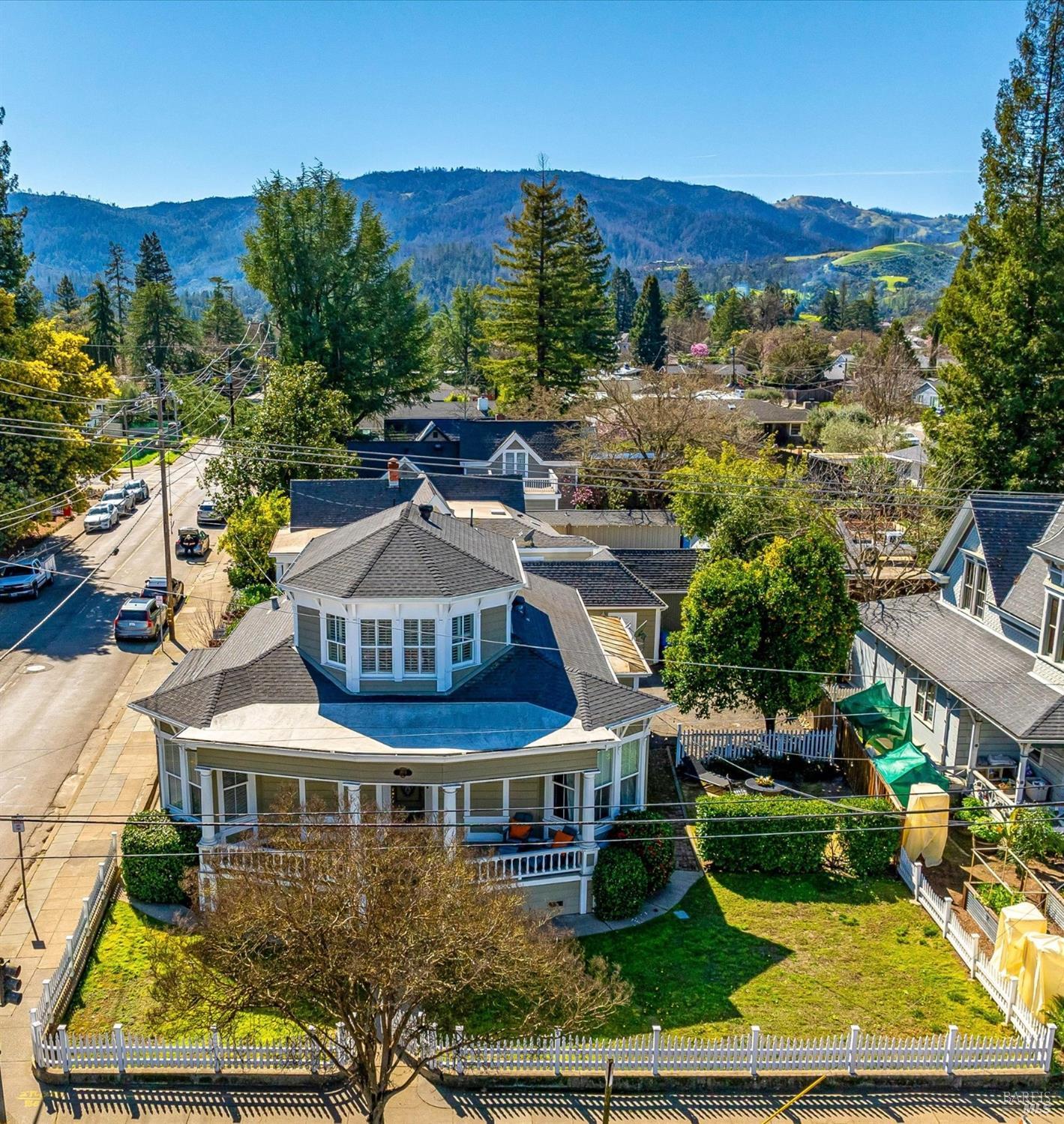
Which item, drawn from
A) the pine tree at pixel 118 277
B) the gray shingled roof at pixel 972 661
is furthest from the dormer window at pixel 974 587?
the pine tree at pixel 118 277

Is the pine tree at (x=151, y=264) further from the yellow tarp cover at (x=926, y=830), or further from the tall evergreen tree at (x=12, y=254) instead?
the yellow tarp cover at (x=926, y=830)

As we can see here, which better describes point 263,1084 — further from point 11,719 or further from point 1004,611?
point 1004,611

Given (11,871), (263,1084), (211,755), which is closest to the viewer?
(263,1084)

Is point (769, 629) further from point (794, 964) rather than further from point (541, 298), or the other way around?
point (541, 298)

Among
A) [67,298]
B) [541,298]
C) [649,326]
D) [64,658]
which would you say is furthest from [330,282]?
[67,298]

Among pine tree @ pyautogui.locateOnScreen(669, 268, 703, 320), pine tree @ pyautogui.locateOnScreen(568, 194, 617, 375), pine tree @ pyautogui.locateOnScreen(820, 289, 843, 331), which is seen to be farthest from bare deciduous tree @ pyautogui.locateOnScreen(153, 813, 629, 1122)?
pine tree @ pyautogui.locateOnScreen(820, 289, 843, 331)

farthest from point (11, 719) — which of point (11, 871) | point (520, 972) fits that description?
point (520, 972)
